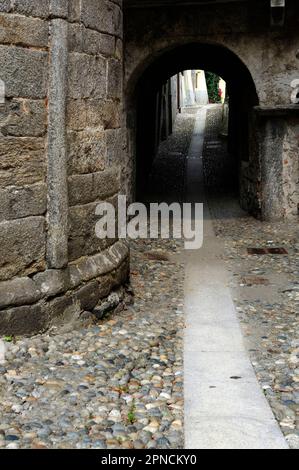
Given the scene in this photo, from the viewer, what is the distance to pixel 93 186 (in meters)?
4.96

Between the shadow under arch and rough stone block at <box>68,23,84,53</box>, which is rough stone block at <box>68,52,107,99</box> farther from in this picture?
the shadow under arch

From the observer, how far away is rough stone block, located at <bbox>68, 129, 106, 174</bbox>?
4692mm

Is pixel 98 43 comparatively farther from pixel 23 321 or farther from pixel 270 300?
pixel 270 300

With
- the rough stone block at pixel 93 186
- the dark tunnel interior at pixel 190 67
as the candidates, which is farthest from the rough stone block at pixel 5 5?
the dark tunnel interior at pixel 190 67

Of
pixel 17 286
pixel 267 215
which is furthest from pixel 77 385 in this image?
pixel 267 215

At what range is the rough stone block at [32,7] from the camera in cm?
424

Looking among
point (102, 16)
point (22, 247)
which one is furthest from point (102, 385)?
point (102, 16)

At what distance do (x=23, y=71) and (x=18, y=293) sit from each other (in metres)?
1.53

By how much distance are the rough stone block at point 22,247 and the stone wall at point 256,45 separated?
17.9ft

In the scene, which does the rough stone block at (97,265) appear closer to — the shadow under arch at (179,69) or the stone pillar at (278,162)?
the stone pillar at (278,162)

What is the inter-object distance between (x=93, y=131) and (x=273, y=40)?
5.19 metres

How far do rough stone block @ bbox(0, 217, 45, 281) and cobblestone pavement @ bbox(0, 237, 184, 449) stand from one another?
0.50 m

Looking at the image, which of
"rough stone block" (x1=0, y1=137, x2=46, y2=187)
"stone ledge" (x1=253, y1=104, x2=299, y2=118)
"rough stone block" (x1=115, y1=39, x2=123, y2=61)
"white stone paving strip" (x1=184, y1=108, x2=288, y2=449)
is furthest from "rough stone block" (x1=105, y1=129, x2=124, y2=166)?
"stone ledge" (x1=253, y1=104, x2=299, y2=118)

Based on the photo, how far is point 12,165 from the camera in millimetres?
4293
